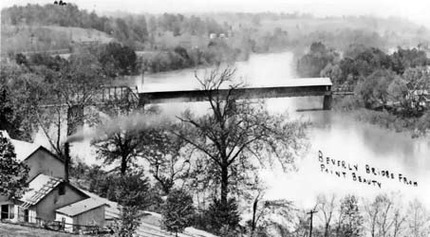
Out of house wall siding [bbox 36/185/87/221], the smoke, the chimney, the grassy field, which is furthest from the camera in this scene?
the chimney

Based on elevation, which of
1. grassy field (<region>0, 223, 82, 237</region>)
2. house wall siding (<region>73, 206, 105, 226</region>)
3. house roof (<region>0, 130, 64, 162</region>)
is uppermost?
house roof (<region>0, 130, 64, 162</region>)

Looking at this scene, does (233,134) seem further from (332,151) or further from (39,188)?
(39,188)

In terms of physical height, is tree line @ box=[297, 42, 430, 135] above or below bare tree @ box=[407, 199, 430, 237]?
above

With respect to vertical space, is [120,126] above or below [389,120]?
below

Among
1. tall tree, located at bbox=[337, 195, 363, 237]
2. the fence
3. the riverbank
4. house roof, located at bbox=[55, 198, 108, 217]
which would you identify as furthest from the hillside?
tall tree, located at bbox=[337, 195, 363, 237]

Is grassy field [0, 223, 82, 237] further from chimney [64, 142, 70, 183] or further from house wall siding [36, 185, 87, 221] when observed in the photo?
chimney [64, 142, 70, 183]

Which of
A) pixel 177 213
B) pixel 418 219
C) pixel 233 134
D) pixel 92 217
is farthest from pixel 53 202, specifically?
pixel 418 219
